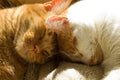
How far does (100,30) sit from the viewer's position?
41.6 inches

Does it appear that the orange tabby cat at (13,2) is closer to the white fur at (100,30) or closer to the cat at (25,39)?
the cat at (25,39)

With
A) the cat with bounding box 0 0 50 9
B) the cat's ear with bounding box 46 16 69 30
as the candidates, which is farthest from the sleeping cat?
the cat with bounding box 0 0 50 9

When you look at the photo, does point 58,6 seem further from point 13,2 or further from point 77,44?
point 13,2

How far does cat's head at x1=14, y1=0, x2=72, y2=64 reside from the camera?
1.03 m

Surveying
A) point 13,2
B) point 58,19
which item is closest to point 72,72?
point 58,19

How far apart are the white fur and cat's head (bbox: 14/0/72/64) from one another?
98 mm

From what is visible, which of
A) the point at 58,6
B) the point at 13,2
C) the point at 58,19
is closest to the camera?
the point at 58,19

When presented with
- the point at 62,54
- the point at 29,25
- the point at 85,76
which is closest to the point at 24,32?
the point at 29,25

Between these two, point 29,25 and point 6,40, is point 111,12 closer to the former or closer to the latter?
point 29,25

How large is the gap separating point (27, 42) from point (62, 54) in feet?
0.53

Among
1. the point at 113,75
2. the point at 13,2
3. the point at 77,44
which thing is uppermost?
the point at 13,2

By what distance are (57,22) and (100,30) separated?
187 millimetres

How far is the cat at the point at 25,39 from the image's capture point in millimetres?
1036

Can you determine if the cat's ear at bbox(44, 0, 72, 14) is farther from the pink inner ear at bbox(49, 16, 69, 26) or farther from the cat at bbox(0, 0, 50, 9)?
the cat at bbox(0, 0, 50, 9)
